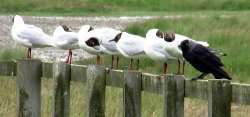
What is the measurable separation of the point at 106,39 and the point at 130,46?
0.32m

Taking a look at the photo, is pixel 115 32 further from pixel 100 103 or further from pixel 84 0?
pixel 84 0

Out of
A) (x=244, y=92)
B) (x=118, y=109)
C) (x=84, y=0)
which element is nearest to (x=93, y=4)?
(x=84, y=0)

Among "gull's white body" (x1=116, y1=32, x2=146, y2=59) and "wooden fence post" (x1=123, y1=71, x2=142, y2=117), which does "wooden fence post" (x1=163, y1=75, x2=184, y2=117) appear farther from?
"gull's white body" (x1=116, y1=32, x2=146, y2=59)

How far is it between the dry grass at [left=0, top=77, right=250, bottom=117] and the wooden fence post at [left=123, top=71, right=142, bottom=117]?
2.24m

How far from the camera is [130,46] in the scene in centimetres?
653

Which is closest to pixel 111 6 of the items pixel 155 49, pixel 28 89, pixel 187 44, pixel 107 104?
pixel 107 104

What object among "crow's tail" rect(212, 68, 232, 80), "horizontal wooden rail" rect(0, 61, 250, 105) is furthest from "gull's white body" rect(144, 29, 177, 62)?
"crow's tail" rect(212, 68, 232, 80)

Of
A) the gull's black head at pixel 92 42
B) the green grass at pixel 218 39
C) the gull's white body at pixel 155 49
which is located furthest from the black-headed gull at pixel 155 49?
the green grass at pixel 218 39

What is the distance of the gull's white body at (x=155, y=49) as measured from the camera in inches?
243

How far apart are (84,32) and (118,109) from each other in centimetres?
134

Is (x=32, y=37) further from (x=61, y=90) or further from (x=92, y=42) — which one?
(x=61, y=90)

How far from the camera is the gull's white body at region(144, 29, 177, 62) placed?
618 centimetres

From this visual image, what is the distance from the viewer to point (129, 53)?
6.61 metres

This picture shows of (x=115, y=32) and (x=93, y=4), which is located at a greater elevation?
(x=93, y=4)
